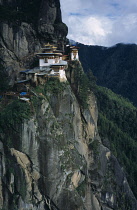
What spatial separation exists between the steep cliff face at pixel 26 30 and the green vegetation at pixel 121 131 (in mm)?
24077

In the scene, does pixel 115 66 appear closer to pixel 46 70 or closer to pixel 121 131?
pixel 121 131

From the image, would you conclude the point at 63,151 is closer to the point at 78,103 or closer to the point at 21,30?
the point at 78,103

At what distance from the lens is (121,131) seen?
67.9m

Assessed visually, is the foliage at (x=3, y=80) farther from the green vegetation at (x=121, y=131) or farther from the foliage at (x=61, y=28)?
the green vegetation at (x=121, y=131)

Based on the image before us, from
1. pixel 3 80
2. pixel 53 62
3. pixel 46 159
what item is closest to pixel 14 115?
pixel 46 159

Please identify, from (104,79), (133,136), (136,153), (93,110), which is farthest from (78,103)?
(104,79)

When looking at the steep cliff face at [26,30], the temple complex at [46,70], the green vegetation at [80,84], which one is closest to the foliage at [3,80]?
the steep cliff face at [26,30]

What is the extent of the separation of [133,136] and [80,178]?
41.5 meters

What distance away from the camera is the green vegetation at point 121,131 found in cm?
5559

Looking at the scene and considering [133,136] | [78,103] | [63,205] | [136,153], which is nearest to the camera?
[63,205]

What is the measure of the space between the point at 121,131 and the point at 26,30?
39.3 metres

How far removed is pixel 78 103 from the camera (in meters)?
40.3

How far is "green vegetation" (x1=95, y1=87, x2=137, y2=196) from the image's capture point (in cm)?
5559

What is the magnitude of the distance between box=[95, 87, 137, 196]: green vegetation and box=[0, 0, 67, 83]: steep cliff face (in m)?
24.1
